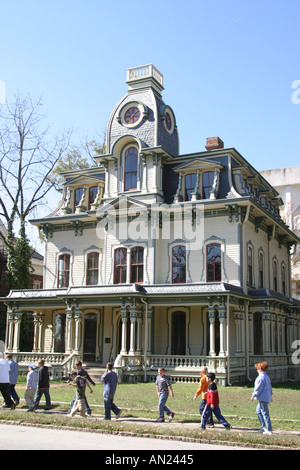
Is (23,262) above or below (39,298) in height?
above

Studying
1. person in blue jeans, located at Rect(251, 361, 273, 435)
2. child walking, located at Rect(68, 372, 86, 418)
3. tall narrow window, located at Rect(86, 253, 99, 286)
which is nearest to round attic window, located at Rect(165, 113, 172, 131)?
tall narrow window, located at Rect(86, 253, 99, 286)

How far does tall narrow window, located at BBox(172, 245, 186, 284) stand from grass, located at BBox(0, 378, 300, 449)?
771 cm

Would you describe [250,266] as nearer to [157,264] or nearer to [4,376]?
[157,264]

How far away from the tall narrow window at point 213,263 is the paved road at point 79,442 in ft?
56.8

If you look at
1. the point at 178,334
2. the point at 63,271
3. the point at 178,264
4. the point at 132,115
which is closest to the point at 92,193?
the point at 63,271

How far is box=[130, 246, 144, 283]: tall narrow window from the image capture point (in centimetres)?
3042

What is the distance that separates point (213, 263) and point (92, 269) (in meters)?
7.63

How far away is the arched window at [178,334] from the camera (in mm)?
29062

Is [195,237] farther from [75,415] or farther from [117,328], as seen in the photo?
[75,415]

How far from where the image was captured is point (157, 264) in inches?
1190

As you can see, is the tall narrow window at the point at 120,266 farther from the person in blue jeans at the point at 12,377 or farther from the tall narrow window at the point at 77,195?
the person in blue jeans at the point at 12,377

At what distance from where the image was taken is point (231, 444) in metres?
11.2

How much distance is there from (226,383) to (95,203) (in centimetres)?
1357
